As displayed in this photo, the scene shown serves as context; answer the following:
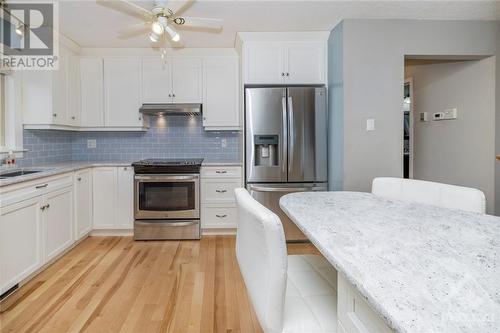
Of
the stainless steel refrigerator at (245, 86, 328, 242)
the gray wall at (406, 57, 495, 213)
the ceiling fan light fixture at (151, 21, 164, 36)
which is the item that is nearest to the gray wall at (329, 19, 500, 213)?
the gray wall at (406, 57, 495, 213)

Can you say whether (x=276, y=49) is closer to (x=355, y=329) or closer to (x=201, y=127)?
(x=201, y=127)

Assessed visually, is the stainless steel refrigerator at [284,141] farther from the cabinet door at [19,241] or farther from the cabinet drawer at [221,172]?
the cabinet door at [19,241]

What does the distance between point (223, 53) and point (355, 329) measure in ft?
12.0

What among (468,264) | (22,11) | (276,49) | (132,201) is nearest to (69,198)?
(132,201)

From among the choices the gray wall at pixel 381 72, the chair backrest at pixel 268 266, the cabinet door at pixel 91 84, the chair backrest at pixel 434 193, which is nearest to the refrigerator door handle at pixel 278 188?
the gray wall at pixel 381 72

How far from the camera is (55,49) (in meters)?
3.41

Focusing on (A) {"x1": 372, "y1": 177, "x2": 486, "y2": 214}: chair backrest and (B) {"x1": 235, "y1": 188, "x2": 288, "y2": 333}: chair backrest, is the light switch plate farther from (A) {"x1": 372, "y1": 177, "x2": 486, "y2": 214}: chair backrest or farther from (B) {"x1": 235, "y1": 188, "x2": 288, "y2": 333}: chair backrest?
(B) {"x1": 235, "y1": 188, "x2": 288, "y2": 333}: chair backrest

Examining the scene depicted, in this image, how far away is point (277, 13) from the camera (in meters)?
2.98

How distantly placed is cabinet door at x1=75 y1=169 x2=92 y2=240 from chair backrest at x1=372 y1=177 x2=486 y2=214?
289 centimetres

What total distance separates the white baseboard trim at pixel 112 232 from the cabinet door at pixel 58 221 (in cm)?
59

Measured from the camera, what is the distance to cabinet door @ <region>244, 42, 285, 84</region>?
3.49m

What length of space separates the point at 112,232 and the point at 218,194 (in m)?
1.34

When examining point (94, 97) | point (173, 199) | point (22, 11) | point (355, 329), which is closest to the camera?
point (355, 329)

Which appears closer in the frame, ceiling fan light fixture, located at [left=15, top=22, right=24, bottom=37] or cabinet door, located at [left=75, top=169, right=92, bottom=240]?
ceiling fan light fixture, located at [left=15, top=22, right=24, bottom=37]
